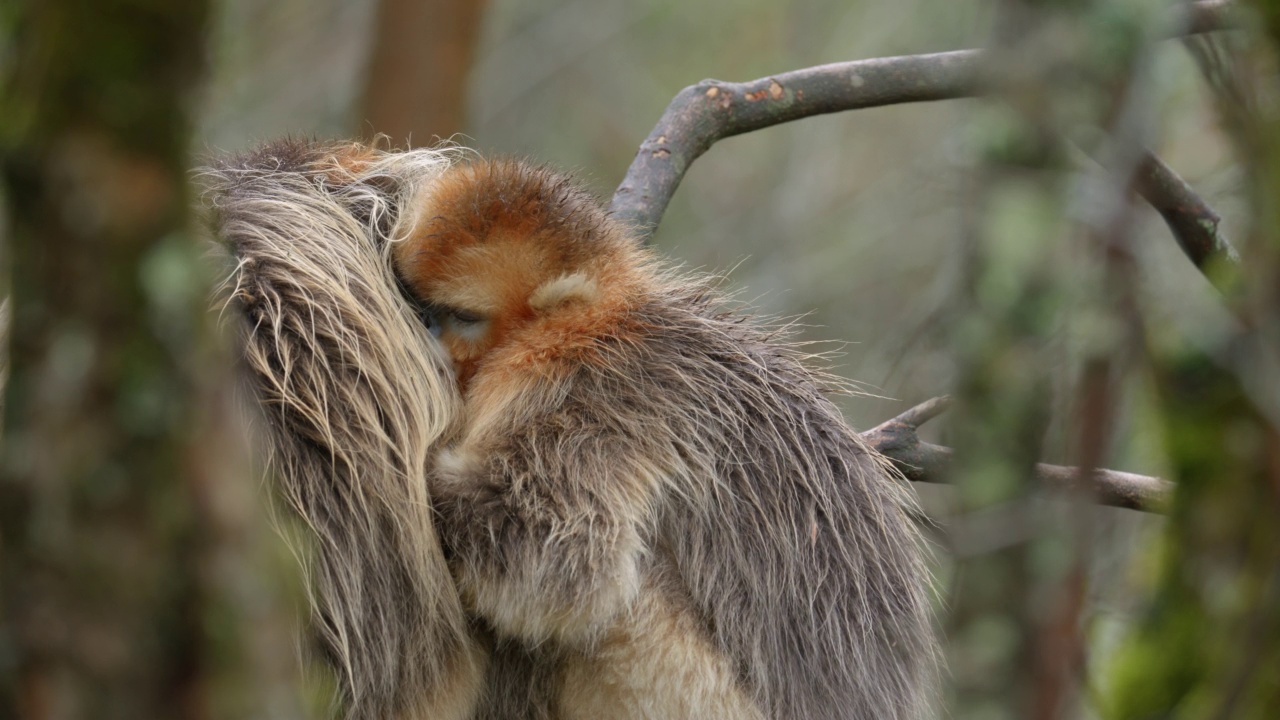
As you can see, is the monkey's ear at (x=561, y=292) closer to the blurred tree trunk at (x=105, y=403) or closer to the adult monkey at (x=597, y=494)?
the adult monkey at (x=597, y=494)

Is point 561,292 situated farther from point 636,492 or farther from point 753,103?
point 753,103

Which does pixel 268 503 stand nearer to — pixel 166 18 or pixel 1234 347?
pixel 166 18

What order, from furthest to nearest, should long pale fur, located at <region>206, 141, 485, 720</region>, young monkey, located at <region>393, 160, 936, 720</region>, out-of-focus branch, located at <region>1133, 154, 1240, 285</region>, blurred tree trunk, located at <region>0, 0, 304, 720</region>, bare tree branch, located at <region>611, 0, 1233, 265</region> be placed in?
bare tree branch, located at <region>611, 0, 1233, 265</region> → out-of-focus branch, located at <region>1133, 154, 1240, 285</region> → young monkey, located at <region>393, 160, 936, 720</region> → long pale fur, located at <region>206, 141, 485, 720</region> → blurred tree trunk, located at <region>0, 0, 304, 720</region>

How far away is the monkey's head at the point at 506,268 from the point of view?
2738 millimetres

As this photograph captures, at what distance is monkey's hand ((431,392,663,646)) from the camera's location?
96.6 inches

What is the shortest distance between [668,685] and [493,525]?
52 centimetres

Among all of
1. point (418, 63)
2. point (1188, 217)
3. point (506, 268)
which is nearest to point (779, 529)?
point (506, 268)

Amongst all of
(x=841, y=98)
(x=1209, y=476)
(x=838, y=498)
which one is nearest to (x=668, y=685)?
(x=838, y=498)

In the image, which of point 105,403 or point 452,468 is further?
point 452,468

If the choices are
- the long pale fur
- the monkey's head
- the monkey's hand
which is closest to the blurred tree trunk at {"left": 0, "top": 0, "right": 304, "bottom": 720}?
the long pale fur

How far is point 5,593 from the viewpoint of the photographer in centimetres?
101

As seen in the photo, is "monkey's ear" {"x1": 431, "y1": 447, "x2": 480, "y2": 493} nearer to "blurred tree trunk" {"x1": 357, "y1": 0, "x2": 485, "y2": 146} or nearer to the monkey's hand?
the monkey's hand

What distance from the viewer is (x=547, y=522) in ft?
8.31

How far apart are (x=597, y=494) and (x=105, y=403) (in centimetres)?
163
